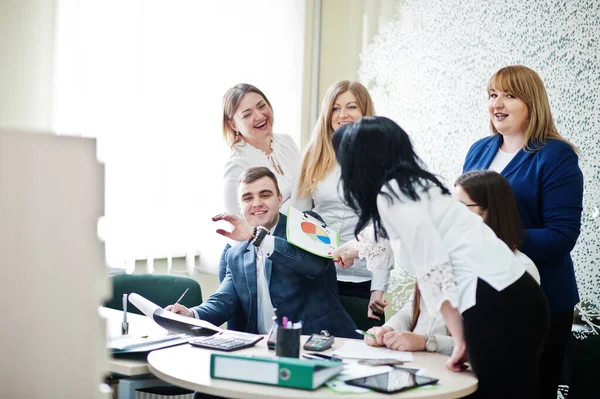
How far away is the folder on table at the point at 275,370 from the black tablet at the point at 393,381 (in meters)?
0.08

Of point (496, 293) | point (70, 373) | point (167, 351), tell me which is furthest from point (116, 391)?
point (70, 373)

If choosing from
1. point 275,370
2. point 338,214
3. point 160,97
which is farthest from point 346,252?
point 160,97

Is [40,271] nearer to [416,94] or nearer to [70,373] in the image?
[70,373]

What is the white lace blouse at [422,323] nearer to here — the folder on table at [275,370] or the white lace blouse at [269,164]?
the folder on table at [275,370]

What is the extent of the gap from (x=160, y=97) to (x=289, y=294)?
1405 millimetres

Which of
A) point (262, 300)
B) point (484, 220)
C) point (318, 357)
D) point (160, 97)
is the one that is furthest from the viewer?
point (160, 97)

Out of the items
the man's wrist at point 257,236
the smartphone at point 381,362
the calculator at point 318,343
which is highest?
the man's wrist at point 257,236

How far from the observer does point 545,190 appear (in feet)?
7.70

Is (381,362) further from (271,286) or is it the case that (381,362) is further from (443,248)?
(271,286)

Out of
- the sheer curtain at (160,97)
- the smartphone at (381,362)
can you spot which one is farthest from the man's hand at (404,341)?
the sheer curtain at (160,97)

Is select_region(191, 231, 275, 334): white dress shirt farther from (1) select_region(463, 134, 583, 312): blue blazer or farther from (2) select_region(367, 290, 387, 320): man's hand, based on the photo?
(1) select_region(463, 134, 583, 312): blue blazer

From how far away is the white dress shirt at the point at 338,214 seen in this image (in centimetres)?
287

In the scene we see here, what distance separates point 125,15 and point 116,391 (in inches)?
67.5

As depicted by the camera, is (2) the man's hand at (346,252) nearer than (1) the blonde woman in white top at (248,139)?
Yes
